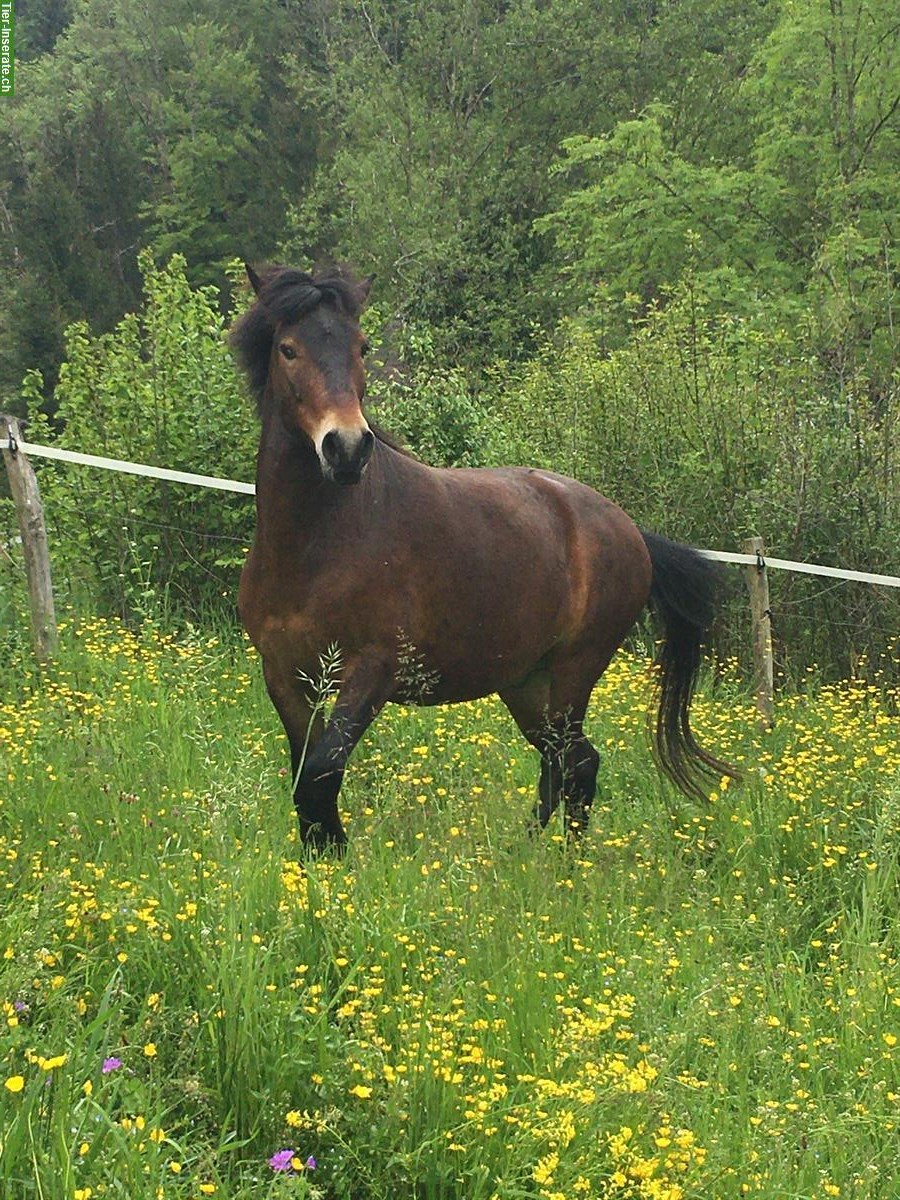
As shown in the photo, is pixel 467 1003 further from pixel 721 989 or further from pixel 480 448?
pixel 480 448

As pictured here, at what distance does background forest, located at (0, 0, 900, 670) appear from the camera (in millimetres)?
8586

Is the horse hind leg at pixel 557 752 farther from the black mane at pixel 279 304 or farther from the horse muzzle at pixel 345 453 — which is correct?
the black mane at pixel 279 304

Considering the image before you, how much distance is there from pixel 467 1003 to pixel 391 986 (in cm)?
22

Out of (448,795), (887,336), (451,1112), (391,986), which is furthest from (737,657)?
(451,1112)

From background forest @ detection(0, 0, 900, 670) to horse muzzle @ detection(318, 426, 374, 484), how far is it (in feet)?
14.6

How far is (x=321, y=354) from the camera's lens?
4074 mm

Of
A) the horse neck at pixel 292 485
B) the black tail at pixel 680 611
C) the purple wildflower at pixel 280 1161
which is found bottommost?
the black tail at pixel 680 611

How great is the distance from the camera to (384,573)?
4352mm

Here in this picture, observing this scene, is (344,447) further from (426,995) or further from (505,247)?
(505,247)

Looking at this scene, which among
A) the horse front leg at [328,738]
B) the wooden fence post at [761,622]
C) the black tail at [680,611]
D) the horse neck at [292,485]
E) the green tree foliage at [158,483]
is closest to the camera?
the horse front leg at [328,738]

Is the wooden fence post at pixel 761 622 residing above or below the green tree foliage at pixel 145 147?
below

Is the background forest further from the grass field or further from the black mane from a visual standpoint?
the black mane

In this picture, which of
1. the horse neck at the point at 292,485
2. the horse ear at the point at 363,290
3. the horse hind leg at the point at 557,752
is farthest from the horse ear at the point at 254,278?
the horse hind leg at the point at 557,752

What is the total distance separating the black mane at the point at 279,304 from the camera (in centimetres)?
415
